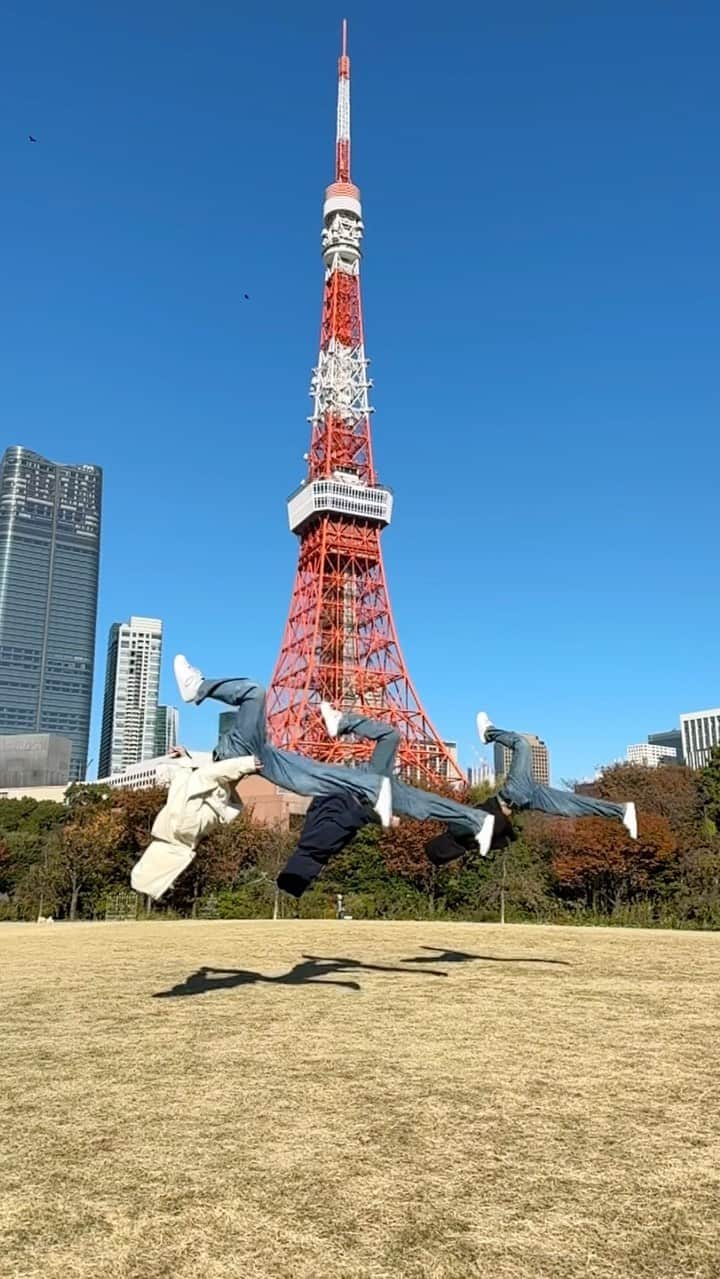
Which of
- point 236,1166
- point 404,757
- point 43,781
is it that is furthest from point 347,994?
point 43,781

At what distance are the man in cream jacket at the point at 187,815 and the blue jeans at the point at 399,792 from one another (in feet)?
4.80

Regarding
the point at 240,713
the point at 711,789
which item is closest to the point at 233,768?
the point at 240,713

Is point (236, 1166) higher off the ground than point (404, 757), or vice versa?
point (404, 757)

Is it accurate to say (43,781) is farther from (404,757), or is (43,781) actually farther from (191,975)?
(191,975)

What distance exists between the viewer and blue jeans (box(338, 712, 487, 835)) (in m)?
10.3

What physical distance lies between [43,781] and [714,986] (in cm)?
10754

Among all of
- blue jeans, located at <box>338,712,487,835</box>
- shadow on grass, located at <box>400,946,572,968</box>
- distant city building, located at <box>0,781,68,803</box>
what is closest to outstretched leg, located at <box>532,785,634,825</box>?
blue jeans, located at <box>338,712,487,835</box>

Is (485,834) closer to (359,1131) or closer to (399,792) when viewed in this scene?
(399,792)

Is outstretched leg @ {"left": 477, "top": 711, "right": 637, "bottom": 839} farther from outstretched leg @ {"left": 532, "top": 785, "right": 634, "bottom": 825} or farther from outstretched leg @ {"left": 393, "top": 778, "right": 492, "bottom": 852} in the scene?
outstretched leg @ {"left": 393, "top": 778, "right": 492, "bottom": 852}

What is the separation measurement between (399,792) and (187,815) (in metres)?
2.33

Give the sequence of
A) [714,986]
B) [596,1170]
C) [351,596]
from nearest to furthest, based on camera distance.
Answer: [596,1170] → [714,986] → [351,596]

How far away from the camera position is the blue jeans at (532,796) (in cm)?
1161

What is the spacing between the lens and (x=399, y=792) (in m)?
10.3

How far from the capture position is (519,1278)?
3.56 metres
